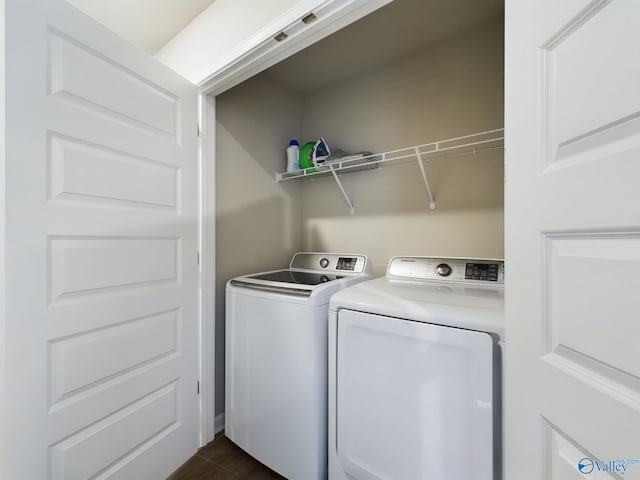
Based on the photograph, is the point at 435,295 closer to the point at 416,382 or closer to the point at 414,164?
the point at 416,382

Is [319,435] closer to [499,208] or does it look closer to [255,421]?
[255,421]

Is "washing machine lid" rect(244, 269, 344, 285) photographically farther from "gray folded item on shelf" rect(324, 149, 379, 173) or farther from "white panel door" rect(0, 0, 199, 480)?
"gray folded item on shelf" rect(324, 149, 379, 173)

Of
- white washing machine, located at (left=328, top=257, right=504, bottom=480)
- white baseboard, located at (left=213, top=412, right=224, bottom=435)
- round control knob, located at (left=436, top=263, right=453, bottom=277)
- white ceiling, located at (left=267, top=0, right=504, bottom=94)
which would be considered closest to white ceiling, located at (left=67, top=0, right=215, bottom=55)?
white ceiling, located at (left=267, top=0, right=504, bottom=94)

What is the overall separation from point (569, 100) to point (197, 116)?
175 centimetres

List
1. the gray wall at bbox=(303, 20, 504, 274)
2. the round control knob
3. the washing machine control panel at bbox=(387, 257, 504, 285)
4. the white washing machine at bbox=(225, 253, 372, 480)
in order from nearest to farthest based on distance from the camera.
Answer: the white washing machine at bbox=(225, 253, 372, 480), the washing machine control panel at bbox=(387, 257, 504, 285), the round control knob, the gray wall at bbox=(303, 20, 504, 274)

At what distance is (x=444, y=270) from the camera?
156cm

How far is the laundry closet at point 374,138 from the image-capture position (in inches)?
67.1

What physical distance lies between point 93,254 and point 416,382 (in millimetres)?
1398

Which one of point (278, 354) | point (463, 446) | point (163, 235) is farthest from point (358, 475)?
point (163, 235)

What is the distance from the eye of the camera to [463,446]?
0.94 meters

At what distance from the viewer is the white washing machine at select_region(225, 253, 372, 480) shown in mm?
1315

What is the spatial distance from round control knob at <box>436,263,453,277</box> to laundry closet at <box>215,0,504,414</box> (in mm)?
305

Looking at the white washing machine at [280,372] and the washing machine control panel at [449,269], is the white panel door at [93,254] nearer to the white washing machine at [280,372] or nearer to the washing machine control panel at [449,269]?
the white washing machine at [280,372]

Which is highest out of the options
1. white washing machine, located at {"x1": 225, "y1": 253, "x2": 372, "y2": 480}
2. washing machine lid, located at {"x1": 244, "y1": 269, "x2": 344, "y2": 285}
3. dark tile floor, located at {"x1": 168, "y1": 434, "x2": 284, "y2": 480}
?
washing machine lid, located at {"x1": 244, "y1": 269, "x2": 344, "y2": 285}
